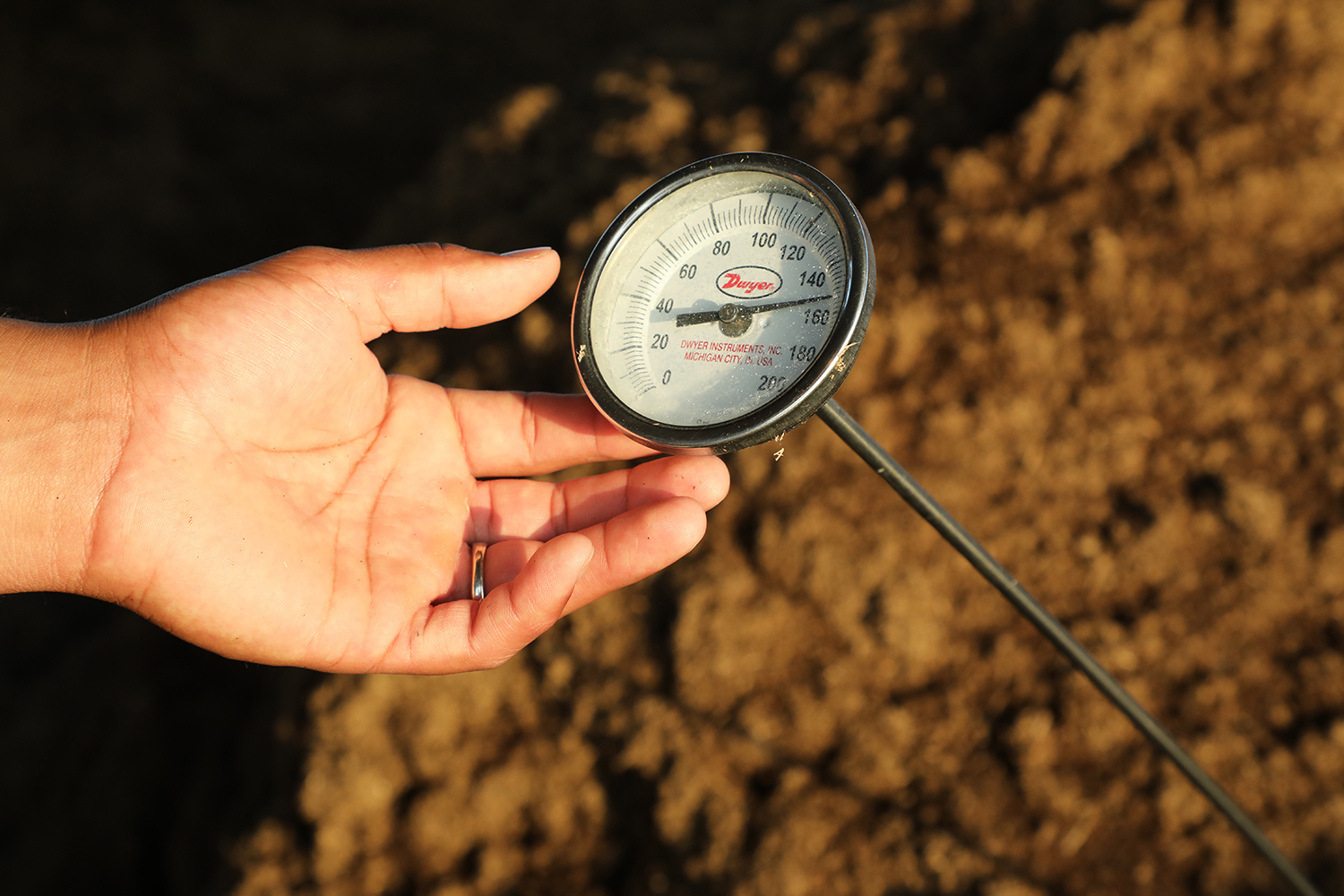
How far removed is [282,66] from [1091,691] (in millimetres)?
6003

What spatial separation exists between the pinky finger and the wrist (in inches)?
30.6

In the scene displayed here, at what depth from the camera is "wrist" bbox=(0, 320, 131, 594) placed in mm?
1593

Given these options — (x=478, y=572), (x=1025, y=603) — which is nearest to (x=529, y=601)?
(x=478, y=572)

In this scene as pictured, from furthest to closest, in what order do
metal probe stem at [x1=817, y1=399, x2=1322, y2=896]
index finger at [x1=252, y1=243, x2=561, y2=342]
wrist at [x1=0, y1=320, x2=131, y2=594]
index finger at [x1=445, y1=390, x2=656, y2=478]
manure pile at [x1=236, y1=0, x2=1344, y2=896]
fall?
manure pile at [x1=236, y1=0, x2=1344, y2=896] < index finger at [x1=445, y1=390, x2=656, y2=478] < index finger at [x1=252, y1=243, x2=561, y2=342] < wrist at [x1=0, y1=320, x2=131, y2=594] < metal probe stem at [x1=817, y1=399, x2=1322, y2=896]

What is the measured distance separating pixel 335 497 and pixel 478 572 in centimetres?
37

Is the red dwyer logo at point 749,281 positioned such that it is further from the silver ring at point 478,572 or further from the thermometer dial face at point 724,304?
the silver ring at point 478,572

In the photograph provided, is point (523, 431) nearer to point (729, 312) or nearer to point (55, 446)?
point (729, 312)

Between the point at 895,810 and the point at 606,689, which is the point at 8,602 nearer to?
the point at 606,689

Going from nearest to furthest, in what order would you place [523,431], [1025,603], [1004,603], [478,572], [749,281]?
[1025,603], [749,281], [478,572], [523,431], [1004,603]

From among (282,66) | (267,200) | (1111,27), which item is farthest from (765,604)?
(282,66)

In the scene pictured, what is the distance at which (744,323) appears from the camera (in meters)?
1.65

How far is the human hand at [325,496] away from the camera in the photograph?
5.34ft

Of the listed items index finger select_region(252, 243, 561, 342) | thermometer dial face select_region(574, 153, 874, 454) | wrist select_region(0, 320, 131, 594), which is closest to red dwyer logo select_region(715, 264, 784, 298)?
thermometer dial face select_region(574, 153, 874, 454)

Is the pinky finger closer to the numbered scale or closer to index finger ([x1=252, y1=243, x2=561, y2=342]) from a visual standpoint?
the numbered scale
